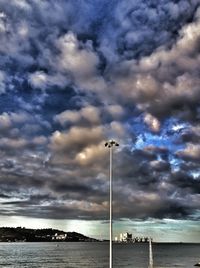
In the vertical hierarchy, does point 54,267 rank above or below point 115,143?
below

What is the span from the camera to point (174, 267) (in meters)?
155

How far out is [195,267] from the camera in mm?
157250

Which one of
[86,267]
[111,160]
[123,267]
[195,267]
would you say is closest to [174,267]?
[195,267]

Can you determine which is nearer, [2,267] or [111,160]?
[111,160]

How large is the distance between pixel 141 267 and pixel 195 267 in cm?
2024

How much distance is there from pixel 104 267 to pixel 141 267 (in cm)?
1404

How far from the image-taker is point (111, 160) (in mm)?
48625

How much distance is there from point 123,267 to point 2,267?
4354cm

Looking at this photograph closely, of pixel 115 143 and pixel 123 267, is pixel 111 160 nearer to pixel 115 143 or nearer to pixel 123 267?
pixel 115 143

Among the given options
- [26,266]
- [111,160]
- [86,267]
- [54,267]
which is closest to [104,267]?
[86,267]

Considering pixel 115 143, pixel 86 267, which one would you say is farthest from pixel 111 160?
pixel 86 267

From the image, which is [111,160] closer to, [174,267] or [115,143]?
[115,143]

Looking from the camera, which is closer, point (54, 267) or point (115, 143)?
point (115, 143)

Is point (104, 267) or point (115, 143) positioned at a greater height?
point (115, 143)
